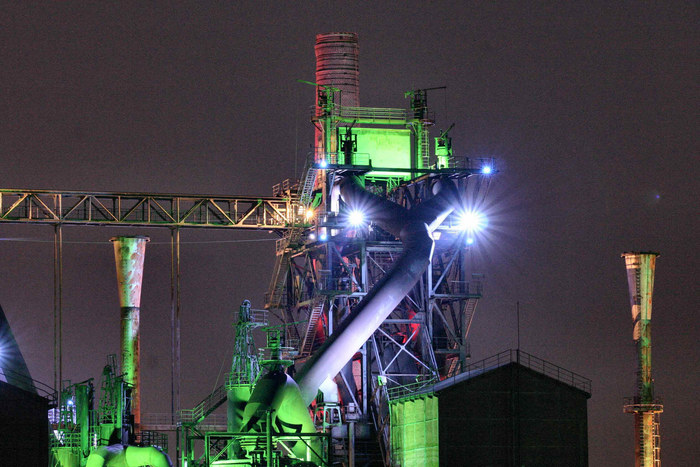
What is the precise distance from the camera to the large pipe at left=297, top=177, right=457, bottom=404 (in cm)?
7088

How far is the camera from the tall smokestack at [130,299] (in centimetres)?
7838

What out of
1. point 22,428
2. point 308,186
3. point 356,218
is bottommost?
point 22,428

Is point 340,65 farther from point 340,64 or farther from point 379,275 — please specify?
point 379,275

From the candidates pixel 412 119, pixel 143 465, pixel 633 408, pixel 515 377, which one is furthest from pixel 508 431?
pixel 412 119

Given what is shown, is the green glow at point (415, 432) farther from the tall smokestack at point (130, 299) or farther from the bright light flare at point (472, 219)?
the tall smokestack at point (130, 299)

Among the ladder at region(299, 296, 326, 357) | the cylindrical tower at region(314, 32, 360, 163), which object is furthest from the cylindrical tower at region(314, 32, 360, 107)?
the ladder at region(299, 296, 326, 357)

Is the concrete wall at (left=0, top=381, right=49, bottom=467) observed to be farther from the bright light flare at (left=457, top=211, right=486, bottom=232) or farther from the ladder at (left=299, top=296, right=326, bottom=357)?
the bright light flare at (left=457, top=211, right=486, bottom=232)

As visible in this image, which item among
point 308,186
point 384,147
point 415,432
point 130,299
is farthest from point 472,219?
point 130,299

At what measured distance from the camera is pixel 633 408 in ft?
247

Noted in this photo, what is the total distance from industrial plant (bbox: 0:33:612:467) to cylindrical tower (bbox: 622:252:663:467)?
88mm

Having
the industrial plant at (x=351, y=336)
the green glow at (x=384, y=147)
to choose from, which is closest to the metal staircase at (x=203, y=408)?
the industrial plant at (x=351, y=336)

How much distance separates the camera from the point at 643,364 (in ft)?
251

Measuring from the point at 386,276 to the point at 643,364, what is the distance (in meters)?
13.8

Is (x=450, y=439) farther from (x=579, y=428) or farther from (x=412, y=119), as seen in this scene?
(x=412, y=119)
